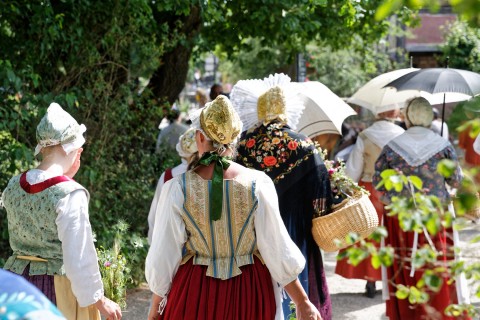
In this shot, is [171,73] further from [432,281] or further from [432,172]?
[432,281]

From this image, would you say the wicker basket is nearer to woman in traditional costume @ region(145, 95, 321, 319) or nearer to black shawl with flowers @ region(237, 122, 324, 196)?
black shawl with flowers @ region(237, 122, 324, 196)

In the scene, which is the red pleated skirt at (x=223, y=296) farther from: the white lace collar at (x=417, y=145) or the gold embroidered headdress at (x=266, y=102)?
the white lace collar at (x=417, y=145)

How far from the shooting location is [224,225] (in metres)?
3.91

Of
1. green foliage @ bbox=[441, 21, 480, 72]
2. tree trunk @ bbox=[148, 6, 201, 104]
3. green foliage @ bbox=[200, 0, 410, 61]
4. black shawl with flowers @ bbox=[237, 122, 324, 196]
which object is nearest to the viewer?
black shawl with flowers @ bbox=[237, 122, 324, 196]

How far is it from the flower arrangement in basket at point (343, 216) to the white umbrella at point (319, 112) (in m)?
1.64

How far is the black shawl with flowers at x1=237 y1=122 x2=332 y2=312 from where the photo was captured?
202 inches

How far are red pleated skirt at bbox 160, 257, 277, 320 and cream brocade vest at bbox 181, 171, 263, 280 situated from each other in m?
0.05

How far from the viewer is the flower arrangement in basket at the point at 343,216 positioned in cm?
495

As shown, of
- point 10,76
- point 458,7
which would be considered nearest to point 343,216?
point 10,76

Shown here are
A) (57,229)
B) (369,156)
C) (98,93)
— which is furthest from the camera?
(369,156)

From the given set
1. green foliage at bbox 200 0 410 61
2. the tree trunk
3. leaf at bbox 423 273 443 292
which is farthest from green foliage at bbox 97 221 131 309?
the tree trunk

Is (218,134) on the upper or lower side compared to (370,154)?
upper

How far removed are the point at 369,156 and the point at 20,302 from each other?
6124 mm

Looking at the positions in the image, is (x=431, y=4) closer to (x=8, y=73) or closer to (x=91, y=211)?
(x=8, y=73)
